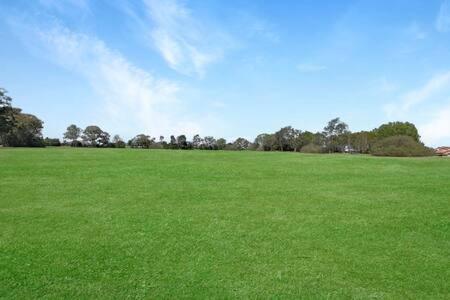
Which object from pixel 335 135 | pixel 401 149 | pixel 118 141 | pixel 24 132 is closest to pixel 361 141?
pixel 335 135

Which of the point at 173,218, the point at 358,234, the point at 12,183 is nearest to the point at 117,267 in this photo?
the point at 173,218

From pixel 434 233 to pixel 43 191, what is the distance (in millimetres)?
9999

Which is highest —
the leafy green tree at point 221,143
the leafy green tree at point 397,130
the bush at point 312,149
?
the leafy green tree at point 397,130

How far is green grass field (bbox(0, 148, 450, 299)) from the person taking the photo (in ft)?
18.3

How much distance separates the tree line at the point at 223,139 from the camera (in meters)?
51.6

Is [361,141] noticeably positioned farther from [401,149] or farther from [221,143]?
[401,149]

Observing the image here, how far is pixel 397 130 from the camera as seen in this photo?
183ft

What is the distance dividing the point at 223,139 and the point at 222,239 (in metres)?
58.7

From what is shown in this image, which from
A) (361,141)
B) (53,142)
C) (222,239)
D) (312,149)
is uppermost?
(361,141)

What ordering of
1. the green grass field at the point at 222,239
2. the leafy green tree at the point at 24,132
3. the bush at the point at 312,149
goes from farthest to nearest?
the leafy green tree at the point at 24,132 < the bush at the point at 312,149 < the green grass field at the point at 222,239

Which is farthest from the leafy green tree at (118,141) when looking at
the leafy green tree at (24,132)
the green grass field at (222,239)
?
the green grass field at (222,239)

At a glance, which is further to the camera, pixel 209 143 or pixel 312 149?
pixel 209 143

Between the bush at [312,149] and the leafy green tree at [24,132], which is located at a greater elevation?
the leafy green tree at [24,132]

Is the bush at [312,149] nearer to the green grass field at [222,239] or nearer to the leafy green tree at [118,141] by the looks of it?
the leafy green tree at [118,141]
